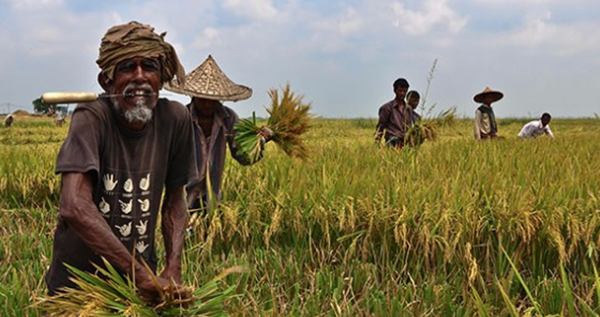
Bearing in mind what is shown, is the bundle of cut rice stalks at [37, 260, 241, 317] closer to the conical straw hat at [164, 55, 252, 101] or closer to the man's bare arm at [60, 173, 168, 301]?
the man's bare arm at [60, 173, 168, 301]

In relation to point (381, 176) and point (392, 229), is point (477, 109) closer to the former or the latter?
point (381, 176)

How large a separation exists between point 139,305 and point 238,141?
193 cm

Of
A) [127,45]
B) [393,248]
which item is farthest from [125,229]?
[393,248]

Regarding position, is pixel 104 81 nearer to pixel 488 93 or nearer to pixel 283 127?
pixel 283 127

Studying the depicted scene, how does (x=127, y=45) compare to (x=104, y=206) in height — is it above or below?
above

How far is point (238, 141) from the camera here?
3330mm

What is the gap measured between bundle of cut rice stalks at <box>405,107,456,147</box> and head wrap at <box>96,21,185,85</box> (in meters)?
3.29

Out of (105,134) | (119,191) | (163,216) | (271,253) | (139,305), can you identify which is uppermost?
(105,134)

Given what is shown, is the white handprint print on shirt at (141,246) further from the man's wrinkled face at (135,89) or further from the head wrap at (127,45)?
the head wrap at (127,45)

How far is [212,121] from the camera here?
3.38m

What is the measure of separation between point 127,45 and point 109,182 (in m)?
0.41

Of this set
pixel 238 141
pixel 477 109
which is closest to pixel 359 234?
pixel 238 141

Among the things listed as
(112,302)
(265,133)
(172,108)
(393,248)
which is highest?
(172,108)

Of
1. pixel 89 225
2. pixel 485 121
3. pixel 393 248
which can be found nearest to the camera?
pixel 89 225
